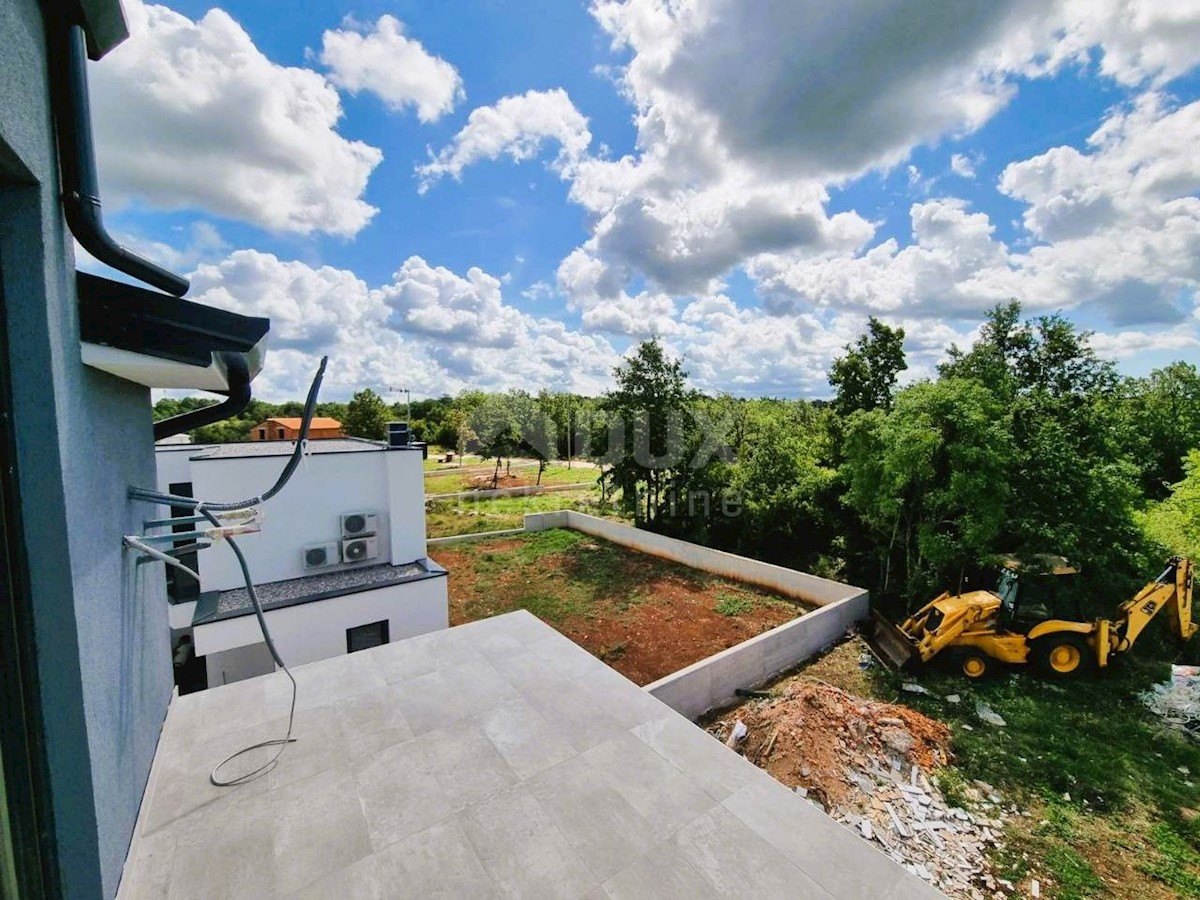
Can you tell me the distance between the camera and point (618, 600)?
1103cm

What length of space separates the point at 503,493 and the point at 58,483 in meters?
21.5

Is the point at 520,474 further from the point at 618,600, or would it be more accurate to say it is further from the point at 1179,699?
the point at 1179,699

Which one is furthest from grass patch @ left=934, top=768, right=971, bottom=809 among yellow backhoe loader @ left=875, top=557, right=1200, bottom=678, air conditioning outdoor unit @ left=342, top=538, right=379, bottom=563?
air conditioning outdoor unit @ left=342, top=538, right=379, bottom=563

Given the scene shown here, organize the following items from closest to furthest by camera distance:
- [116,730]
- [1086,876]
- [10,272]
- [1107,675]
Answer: [10,272] < [116,730] < [1086,876] < [1107,675]

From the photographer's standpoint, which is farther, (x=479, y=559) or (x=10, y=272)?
(x=479, y=559)

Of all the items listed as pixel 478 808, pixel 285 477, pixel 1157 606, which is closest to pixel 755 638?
pixel 1157 606

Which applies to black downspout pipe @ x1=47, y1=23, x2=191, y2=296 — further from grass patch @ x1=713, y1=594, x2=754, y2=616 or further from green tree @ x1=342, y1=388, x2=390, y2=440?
green tree @ x1=342, y1=388, x2=390, y2=440

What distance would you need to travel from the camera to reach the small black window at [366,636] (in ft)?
24.1

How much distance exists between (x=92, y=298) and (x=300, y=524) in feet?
24.1

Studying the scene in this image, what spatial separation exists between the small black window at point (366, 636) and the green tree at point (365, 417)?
25009 millimetres

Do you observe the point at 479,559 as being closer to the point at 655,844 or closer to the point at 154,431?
the point at 154,431

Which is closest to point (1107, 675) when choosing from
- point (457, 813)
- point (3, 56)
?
point (457, 813)

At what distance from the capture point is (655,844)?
2.34 meters

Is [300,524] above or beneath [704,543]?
above
